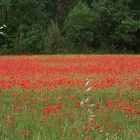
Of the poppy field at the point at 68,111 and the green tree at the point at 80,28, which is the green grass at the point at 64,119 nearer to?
the poppy field at the point at 68,111

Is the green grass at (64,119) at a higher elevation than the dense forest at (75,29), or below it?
below

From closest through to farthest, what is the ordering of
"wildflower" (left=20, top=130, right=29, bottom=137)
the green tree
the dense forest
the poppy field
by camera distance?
"wildflower" (left=20, top=130, right=29, bottom=137) → the poppy field → the dense forest → the green tree

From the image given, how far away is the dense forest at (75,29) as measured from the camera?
46.7 m

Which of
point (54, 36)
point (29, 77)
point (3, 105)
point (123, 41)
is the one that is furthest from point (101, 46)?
point (3, 105)

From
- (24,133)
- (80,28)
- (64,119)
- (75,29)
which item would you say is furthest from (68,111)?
(75,29)

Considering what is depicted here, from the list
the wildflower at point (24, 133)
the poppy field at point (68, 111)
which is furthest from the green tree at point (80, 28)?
the wildflower at point (24, 133)

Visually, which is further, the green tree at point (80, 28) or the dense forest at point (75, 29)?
the green tree at point (80, 28)

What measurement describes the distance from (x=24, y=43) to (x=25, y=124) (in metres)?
37.6

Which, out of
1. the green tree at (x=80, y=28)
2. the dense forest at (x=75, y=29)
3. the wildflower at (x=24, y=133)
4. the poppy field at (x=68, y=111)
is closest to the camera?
the wildflower at (x=24, y=133)

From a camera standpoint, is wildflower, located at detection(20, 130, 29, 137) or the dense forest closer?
wildflower, located at detection(20, 130, 29, 137)

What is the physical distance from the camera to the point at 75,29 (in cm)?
4744

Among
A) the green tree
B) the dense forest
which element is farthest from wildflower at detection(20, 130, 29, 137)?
the green tree

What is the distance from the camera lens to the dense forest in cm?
4666

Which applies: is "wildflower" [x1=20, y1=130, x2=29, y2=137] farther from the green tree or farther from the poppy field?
the green tree
